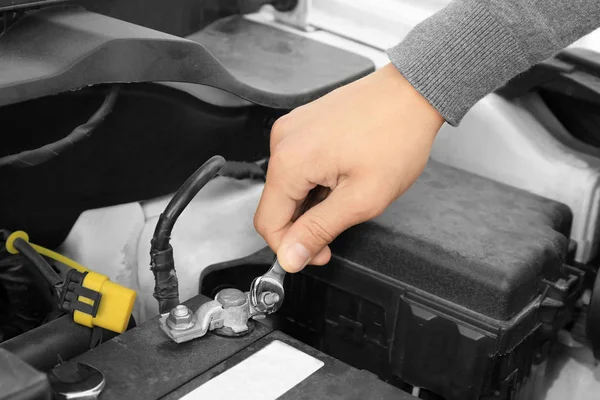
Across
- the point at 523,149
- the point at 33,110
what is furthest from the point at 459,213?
the point at 33,110

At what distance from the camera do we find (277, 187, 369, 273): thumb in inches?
30.2

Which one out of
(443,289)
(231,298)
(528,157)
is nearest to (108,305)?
(231,298)

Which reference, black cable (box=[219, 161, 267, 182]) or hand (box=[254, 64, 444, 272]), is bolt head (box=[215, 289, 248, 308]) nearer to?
hand (box=[254, 64, 444, 272])

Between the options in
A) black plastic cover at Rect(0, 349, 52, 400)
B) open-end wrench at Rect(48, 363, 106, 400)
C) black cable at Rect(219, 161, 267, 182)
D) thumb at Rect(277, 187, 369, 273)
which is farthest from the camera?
black cable at Rect(219, 161, 267, 182)

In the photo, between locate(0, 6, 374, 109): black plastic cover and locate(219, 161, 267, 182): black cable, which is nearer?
locate(0, 6, 374, 109): black plastic cover

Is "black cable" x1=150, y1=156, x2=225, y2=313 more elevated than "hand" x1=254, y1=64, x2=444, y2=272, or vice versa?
"hand" x1=254, y1=64, x2=444, y2=272

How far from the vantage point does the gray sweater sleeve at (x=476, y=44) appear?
76 centimetres

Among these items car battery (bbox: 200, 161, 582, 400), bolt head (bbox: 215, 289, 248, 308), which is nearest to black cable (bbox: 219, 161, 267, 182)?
car battery (bbox: 200, 161, 582, 400)

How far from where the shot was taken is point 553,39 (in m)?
0.78

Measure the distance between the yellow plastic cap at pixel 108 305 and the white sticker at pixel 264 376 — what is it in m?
0.14

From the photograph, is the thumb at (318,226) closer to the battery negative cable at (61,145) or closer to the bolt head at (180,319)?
the bolt head at (180,319)

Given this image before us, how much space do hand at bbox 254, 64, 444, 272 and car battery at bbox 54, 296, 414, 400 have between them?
0.33ft

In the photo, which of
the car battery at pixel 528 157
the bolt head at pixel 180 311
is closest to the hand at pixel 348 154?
the bolt head at pixel 180 311

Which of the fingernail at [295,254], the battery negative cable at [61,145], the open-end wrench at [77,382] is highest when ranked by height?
the battery negative cable at [61,145]
